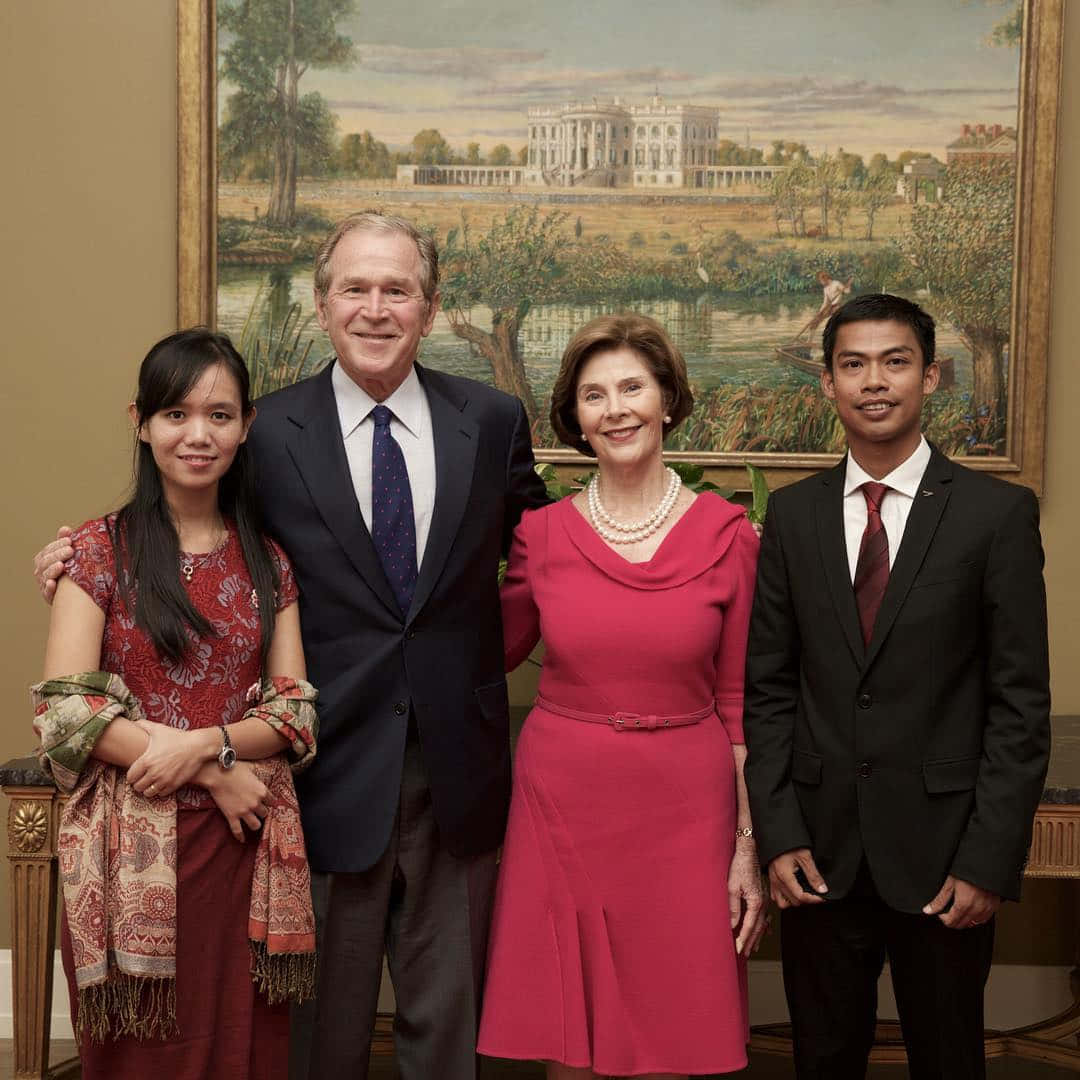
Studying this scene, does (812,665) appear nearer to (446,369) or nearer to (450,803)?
(450,803)

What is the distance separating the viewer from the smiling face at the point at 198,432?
1.97 meters

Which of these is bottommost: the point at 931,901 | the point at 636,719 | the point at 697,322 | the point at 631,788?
the point at 931,901

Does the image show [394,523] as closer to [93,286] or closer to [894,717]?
[894,717]

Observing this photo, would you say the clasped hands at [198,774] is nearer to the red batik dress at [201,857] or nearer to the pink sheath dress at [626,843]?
the red batik dress at [201,857]

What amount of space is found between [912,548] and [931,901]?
59 centimetres

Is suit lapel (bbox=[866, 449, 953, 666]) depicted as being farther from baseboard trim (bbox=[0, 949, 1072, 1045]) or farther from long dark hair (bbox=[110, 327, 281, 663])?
baseboard trim (bbox=[0, 949, 1072, 1045])

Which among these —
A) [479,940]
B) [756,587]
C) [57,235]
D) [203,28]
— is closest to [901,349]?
[756,587]

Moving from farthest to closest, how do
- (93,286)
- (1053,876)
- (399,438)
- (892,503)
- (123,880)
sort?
(93,286), (1053,876), (399,438), (892,503), (123,880)

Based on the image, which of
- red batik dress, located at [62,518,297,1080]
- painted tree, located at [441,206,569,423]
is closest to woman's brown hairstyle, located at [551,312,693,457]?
red batik dress, located at [62,518,297,1080]

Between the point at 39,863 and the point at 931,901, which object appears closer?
the point at 931,901

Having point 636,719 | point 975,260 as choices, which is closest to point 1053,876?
point 636,719

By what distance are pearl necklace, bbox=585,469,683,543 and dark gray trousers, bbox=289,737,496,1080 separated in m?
0.52

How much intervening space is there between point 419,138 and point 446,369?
2.01ft

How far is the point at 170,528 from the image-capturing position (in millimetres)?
1997
